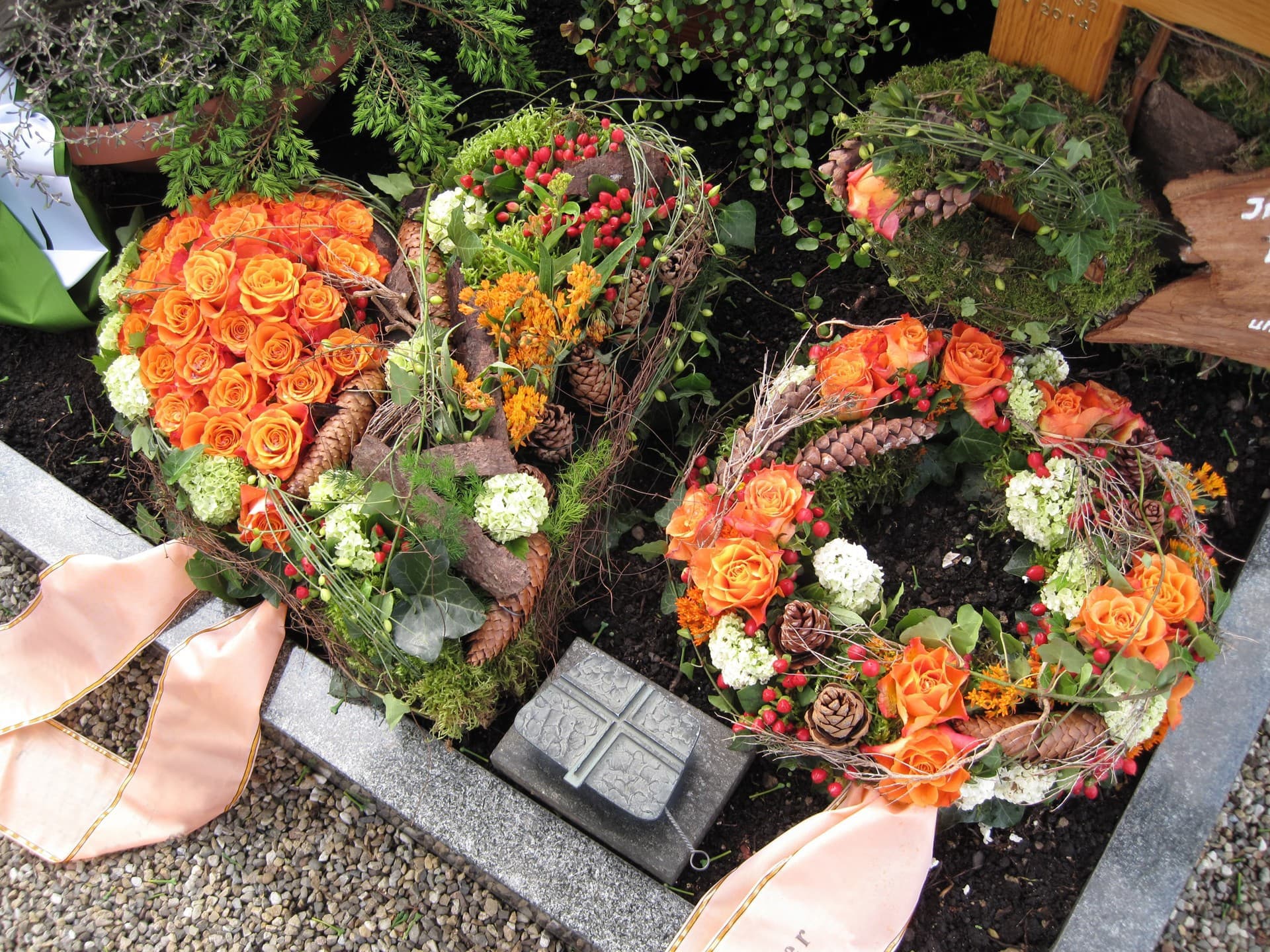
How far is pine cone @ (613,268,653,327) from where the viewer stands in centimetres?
236

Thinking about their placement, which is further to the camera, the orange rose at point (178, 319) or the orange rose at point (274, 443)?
the orange rose at point (178, 319)

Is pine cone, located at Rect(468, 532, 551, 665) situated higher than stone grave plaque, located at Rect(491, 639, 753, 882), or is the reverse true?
pine cone, located at Rect(468, 532, 551, 665)

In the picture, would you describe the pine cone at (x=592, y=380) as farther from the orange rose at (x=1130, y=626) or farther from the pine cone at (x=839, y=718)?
the orange rose at (x=1130, y=626)

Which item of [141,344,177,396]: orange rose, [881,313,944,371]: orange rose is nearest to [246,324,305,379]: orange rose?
[141,344,177,396]: orange rose

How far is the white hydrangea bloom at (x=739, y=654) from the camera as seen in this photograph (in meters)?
2.11

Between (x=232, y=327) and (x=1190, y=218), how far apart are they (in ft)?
7.16

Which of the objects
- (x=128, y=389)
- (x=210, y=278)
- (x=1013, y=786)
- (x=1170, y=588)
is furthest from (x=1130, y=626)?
(x=128, y=389)

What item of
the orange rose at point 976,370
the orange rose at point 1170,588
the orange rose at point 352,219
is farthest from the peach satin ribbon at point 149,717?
the orange rose at point 1170,588

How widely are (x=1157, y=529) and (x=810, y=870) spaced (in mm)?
A: 1112

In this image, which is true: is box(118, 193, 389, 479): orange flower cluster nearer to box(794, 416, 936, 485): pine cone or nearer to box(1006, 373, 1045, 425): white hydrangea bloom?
box(794, 416, 936, 485): pine cone

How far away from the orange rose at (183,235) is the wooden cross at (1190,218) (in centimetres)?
206

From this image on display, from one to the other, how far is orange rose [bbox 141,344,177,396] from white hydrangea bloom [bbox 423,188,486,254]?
74 cm

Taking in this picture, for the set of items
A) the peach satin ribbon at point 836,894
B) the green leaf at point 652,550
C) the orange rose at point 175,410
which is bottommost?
the peach satin ribbon at point 836,894

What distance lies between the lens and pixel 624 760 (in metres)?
2.14
